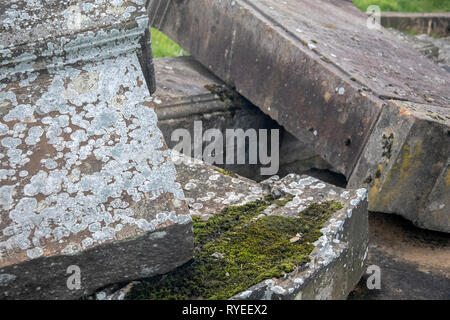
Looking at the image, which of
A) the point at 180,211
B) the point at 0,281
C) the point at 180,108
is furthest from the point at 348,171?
the point at 0,281

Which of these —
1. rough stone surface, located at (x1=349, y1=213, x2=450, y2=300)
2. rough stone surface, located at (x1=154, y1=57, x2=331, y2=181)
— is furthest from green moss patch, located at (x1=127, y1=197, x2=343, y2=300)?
rough stone surface, located at (x1=154, y1=57, x2=331, y2=181)

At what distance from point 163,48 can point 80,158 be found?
3.78 metres

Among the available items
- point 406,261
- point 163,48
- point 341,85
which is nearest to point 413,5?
point 163,48

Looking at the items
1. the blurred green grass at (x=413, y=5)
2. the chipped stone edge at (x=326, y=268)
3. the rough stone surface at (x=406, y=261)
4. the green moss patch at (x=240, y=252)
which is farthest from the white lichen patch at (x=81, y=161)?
the blurred green grass at (x=413, y=5)

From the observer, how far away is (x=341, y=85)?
3.03 meters

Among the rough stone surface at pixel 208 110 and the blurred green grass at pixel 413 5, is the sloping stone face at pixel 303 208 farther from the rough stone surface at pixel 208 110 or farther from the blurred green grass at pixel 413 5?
the blurred green grass at pixel 413 5

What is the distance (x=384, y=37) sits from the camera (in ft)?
13.9

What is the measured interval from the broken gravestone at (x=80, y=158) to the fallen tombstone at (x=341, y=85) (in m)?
1.22

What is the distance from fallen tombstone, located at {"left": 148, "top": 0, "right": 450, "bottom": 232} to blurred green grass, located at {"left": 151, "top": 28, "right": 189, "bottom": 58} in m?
1.04

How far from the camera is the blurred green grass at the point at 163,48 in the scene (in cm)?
537

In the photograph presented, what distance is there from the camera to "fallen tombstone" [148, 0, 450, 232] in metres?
2.74

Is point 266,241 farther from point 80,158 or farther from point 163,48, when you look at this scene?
point 163,48

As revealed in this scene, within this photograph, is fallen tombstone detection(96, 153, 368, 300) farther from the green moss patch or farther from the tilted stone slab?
the tilted stone slab

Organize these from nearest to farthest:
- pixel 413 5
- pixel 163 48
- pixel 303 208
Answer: pixel 303 208 < pixel 163 48 < pixel 413 5
